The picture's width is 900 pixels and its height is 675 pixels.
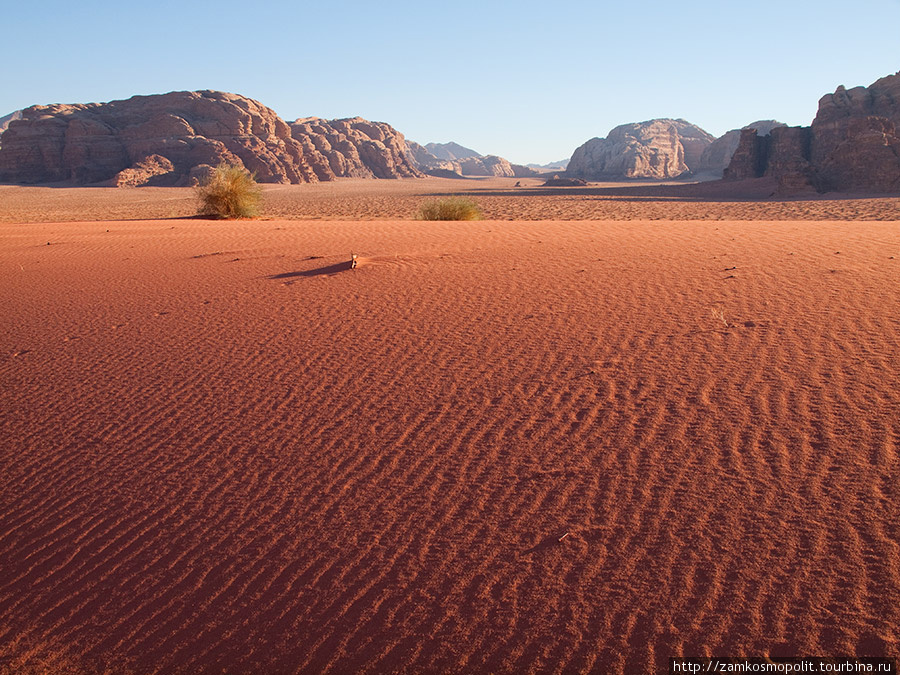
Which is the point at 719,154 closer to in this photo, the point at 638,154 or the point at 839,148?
the point at 638,154

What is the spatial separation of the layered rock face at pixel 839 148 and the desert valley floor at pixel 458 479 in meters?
40.6

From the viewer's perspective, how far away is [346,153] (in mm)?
105750

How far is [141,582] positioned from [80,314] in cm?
611

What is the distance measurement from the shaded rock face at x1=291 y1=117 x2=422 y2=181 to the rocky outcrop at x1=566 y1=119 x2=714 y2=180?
101 ft

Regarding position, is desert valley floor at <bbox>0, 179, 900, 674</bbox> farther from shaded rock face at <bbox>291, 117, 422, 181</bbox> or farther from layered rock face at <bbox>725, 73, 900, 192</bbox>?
shaded rock face at <bbox>291, 117, 422, 181</bbox>

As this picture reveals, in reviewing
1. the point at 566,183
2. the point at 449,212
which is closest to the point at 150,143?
the point at 566,183

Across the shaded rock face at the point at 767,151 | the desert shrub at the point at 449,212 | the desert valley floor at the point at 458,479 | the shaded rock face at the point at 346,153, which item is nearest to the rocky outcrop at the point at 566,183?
the shaded rock face at the point at 767,151

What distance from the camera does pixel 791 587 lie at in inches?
119

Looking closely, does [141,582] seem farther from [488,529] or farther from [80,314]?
[80,314]

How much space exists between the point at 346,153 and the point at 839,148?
7556 cm

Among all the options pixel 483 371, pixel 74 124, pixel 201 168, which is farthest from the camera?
pixel 74 124

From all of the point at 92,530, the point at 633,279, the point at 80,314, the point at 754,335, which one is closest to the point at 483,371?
the point at 754,335

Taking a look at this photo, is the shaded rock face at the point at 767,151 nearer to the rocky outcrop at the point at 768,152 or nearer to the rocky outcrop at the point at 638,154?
the rocky outcrop at the point at 768,152

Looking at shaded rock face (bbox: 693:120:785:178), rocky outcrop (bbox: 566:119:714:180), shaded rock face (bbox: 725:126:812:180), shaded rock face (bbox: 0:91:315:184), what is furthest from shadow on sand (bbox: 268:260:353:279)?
rocky outcrop (bbox: 566:119:714:180)
